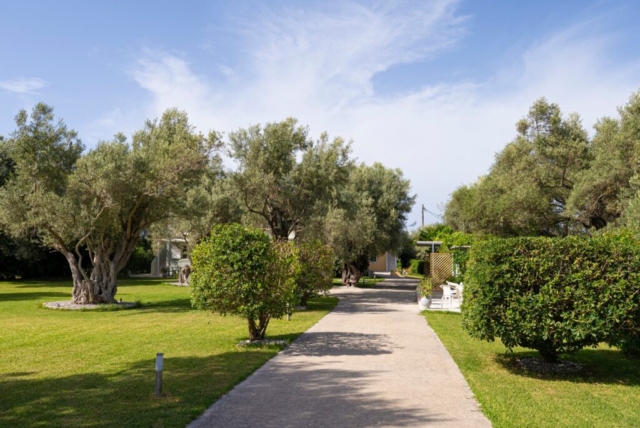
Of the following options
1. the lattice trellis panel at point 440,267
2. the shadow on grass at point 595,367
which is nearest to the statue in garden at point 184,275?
the lattice trellis panel at point 440,267

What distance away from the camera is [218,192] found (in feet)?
81.6

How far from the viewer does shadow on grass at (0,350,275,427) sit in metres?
5.15

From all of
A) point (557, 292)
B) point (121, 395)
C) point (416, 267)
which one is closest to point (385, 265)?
point (416, 267)

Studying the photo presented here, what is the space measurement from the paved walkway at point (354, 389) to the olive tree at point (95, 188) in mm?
8701

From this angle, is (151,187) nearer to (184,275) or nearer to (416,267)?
(184,275)

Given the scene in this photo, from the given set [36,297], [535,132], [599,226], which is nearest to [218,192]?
[36,297]

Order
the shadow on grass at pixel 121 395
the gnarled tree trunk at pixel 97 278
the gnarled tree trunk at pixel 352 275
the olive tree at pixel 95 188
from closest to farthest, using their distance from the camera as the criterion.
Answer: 1. the shadow on grass at pixel 121 395
2. the olive tree at pixel 95 188
3. the gnarled tree trunk at pixel 97 278
4. the gnarled tree trunk at pixel 352 275

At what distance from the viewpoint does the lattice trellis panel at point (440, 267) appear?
24.8 metres

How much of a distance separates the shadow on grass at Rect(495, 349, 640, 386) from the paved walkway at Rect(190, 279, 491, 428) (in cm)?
108

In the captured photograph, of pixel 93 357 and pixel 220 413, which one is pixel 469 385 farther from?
pixel 93 357

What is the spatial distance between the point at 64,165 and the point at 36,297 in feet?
24.7

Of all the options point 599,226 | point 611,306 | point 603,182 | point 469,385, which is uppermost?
point 603,182

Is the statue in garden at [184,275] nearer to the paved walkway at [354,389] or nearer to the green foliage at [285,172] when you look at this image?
the green foliage at [285,172]

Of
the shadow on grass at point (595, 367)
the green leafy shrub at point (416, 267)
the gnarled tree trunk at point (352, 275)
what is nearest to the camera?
the shadow on grass at point (595, 367)
